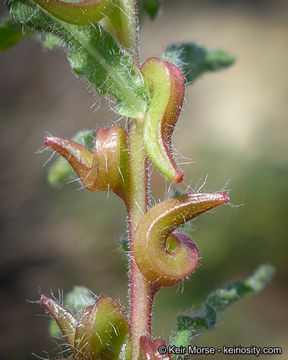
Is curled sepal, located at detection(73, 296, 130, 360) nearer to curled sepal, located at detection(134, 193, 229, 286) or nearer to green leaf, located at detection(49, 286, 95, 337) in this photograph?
curled sepal, located at detection(134, 193, 229, 286)

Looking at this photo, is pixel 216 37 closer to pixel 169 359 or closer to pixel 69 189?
pixel 69 189

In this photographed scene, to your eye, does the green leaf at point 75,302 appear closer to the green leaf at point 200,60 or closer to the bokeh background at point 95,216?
the green leaf at point 200,60

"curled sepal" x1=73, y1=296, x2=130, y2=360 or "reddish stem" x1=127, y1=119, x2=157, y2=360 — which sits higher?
"reddish stem" x1=127, y1=119, x2=157, y2=360

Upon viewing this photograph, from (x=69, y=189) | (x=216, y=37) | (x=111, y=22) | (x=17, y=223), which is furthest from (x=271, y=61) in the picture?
(x=111, y=22)

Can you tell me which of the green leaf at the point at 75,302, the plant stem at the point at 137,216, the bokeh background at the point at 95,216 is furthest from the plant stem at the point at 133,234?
the bokeh background at the point at 95,216

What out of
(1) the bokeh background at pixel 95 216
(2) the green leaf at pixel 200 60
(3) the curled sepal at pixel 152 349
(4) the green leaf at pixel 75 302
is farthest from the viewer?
(1) the bokeh background at pixel 95 216

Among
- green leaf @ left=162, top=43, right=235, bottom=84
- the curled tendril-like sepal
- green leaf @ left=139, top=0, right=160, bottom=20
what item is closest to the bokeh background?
green leaf @ left=162, top=43, right=235, bottom=84
